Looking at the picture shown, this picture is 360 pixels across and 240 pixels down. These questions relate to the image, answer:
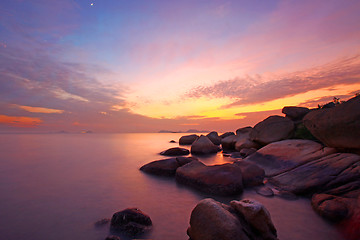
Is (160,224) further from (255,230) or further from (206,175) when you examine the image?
(206,175)

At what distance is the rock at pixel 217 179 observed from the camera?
6.06 meters

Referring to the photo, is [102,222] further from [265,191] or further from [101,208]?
[265,191]

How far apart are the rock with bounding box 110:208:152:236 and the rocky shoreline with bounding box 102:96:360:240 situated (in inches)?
50.5

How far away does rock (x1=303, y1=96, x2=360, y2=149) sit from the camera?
6.02m

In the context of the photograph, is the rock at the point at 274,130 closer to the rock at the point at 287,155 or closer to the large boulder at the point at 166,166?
the rock at the point at 287,155

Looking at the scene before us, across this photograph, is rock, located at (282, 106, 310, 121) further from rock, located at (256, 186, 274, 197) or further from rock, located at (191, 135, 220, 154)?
rock, located at (256, 186, 274, 197)

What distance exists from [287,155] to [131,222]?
24.9 feet

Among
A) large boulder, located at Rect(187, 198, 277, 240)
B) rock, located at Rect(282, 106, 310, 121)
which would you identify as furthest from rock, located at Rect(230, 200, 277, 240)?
rock, located at Rect(282, 106, 310, 121)

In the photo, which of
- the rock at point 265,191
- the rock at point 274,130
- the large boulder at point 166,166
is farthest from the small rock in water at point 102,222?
the rock at point 274,130

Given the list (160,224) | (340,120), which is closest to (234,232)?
(160,224)

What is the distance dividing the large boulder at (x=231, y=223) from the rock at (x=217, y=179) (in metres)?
2.69

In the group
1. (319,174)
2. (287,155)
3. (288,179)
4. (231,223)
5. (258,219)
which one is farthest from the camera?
(287,155)

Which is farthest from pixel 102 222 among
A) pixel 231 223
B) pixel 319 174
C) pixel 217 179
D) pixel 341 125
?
→ pixel 341 125

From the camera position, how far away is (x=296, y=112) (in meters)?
13.8
